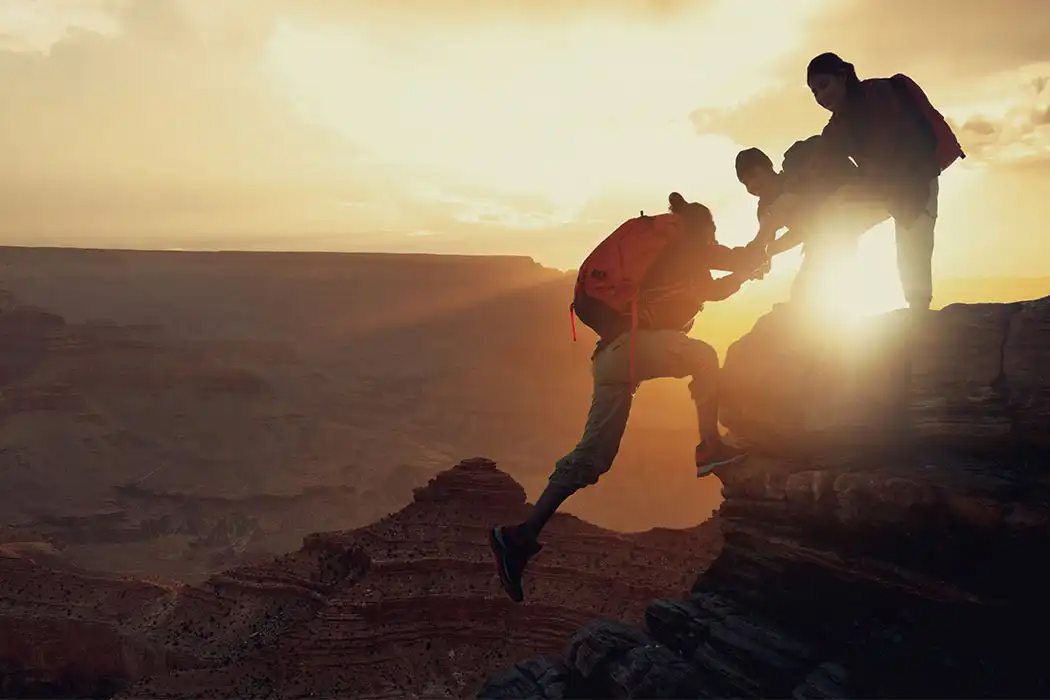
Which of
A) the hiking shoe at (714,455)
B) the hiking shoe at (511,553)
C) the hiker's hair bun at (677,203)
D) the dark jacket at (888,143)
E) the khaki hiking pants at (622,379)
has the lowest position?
the hiking shoe at (511,553)

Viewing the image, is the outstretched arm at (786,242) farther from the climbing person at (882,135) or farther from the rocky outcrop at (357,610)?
the rocky outcrop at (357,610)

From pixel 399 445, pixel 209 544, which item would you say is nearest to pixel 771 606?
pixel 209 544

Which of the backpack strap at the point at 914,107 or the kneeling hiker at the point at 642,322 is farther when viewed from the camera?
the backpack strap at the point at 914,107

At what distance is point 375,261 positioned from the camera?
11012 centimetres

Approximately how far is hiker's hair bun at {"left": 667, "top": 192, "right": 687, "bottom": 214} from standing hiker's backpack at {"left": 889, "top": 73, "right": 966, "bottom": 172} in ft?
7.73

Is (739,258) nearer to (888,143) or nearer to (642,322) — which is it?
(642,322)

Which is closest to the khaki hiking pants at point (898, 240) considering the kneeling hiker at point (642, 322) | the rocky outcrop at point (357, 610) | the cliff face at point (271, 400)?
the kneeling hiker at point (642, 322)

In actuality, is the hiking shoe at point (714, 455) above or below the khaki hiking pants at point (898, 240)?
below

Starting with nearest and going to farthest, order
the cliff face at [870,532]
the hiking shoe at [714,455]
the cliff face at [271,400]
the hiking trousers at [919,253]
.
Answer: the cliff face at [870,532]
the hiking shoe at [714,455]
the hiking trousers at [919,253]
the cliff face at [271,400]

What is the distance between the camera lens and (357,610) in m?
18.7

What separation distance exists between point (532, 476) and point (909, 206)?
187 feet

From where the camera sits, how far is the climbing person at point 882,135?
6.19 meters

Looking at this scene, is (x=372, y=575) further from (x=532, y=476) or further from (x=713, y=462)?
(x=532, y=476)

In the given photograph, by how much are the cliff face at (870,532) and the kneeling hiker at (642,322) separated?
140cm
